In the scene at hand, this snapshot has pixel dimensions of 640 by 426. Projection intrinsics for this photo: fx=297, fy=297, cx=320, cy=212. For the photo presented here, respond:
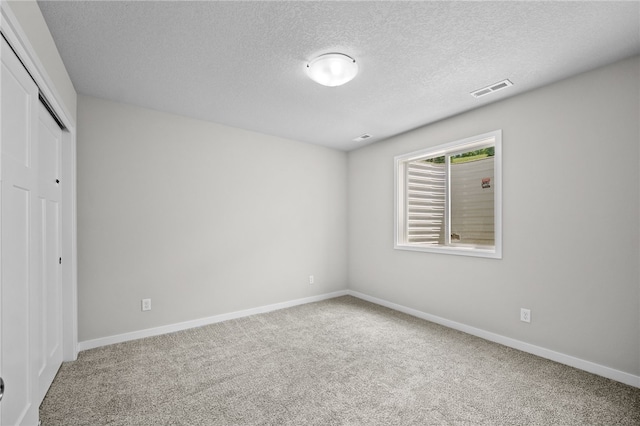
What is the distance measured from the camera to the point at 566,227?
101 inches

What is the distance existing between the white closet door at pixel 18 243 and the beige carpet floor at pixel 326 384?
1.88ft

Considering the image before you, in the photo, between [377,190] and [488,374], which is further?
[377,190]

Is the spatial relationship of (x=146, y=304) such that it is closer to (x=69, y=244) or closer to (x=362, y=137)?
(x=69, y=244)

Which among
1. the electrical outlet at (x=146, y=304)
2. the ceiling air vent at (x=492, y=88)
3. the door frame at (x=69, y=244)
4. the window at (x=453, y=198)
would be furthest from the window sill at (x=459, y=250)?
the door frame at (x=69, y=244)

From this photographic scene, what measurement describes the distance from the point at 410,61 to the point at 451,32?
1.27 ft

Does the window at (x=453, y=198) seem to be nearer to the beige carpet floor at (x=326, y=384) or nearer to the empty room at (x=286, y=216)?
the empty room at (x=286, y=216)

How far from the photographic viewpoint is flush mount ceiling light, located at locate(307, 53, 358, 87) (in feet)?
7.28

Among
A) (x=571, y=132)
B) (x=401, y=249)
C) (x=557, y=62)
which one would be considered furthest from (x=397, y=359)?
(x=557, y=62)

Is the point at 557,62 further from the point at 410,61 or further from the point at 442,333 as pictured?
the point at 442,333

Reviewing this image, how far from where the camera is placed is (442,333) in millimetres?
3273

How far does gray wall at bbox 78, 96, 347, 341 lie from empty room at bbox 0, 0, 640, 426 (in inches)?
0.9

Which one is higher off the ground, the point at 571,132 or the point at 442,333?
the point at 571,132

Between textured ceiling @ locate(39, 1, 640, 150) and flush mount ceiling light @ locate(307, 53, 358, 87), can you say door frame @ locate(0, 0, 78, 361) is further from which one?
flush mount ceiling light @ locate(307, 53, 358, 87)

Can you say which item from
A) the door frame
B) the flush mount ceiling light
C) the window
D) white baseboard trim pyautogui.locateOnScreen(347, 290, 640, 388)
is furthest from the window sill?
the door frame
